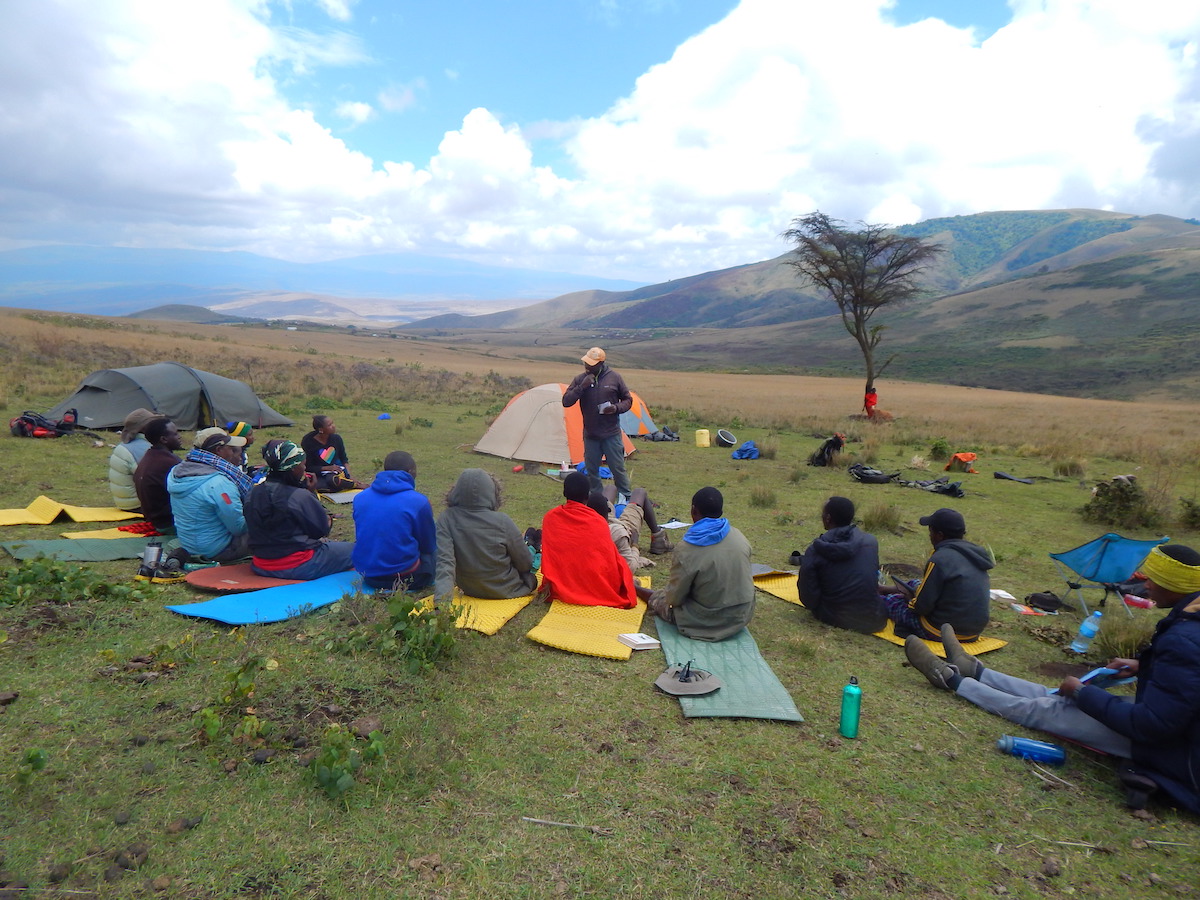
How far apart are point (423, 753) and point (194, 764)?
3.68ft

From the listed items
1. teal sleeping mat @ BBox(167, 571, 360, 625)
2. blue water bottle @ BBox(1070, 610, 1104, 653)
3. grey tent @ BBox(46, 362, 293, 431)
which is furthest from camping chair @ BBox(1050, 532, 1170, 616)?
grey tent @ BBox(46, 362, 293, 431)

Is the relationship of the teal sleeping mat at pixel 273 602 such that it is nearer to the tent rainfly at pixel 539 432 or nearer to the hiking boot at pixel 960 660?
the hiking boot at pixel 960 660

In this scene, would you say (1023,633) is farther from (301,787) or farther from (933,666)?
(301,787)

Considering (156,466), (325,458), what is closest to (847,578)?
(156,466)

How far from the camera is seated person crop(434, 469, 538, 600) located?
5.50 m

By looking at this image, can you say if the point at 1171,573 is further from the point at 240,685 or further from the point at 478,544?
the point at 240,685

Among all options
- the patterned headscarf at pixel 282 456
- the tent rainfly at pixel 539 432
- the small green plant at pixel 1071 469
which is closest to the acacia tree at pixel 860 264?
the small green plant at pixel 1071 469

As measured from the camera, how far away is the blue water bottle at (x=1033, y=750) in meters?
3.83

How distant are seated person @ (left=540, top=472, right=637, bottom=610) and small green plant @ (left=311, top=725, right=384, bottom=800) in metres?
2.56

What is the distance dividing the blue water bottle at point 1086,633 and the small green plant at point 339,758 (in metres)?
5.60

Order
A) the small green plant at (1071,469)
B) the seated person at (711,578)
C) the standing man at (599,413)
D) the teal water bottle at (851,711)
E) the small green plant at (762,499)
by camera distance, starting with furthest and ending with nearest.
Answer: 1. the small green plant at (1071,469)
2. the small green plant at (762,499)
3. the standing man at (599,413)
4. the seated person at (711,578)
5. the teal water bottle at (851,711)

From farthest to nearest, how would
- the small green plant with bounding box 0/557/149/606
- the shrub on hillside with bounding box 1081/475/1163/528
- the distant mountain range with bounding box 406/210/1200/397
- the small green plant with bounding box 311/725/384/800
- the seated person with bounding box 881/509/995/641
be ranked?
1. the distant mountain range with bounding box 406/210/1200/397
2. the shrub on hillside with bounding box 1081/475/1163/528
3. the seated person with bounding box 881/509/995/641
4. the small green plant with bounding box 0/557/149/606
5. the small green plant with bounding box 311/725/384/800

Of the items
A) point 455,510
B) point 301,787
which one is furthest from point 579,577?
point 301,787

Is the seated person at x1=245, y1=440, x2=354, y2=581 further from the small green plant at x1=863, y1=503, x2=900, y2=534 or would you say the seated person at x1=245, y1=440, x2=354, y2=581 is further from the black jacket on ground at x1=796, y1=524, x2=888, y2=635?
the small green plant at x1=863, y1=503, x2=900, y2=534
